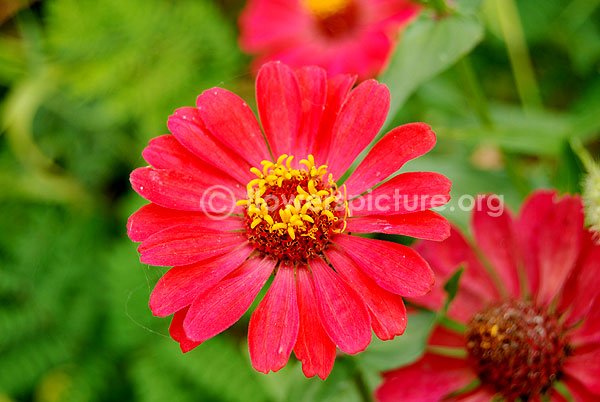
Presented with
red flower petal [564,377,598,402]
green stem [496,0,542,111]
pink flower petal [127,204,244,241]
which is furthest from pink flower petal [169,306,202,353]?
green stem [496,0,542,111]

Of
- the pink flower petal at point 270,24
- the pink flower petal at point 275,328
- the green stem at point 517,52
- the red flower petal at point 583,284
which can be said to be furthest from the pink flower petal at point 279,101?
the green stem at point 517,52

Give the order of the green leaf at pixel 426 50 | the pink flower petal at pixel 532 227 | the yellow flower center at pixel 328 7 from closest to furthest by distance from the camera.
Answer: the pink flower petal at pixel 532 227 → the green leaf at pixel 426 50 → the yellow flower center at pixel 328 7

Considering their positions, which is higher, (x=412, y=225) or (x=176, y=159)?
(x=176, y=159)

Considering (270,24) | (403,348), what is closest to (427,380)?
(403,348)

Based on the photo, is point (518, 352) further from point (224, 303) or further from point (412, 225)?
point (224, 303)

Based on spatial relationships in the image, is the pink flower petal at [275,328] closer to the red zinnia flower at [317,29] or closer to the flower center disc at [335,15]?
the red zinnia flower at [317,29]

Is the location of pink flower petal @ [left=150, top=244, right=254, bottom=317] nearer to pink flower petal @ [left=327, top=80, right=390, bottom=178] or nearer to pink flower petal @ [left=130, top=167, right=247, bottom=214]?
pink flower petal @ [left=130, top=167, right=247, bottom=214]
